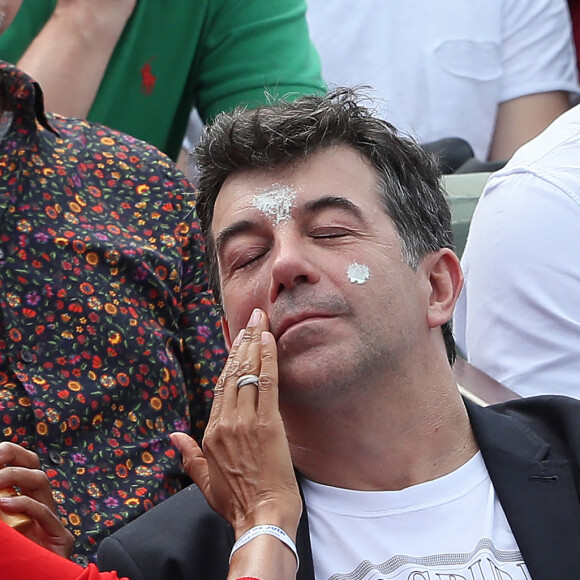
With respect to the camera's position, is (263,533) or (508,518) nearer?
(263,533)

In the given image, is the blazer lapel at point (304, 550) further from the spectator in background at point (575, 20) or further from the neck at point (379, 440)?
the spectator in background at point (575, 20)

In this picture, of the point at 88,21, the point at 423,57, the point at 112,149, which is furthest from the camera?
the point at 423,57

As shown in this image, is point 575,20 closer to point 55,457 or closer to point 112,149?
point 112,149

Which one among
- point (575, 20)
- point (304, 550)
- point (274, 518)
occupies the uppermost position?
point (274, 518)

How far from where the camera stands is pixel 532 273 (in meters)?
2.47

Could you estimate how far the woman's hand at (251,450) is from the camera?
1.73m

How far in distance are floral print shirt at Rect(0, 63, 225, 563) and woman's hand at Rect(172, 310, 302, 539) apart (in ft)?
1.25

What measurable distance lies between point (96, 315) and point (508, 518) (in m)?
0.89

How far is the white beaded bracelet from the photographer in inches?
65.6

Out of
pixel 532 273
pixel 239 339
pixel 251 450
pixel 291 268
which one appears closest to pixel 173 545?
pixel 251 450

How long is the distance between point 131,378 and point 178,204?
0.48 metres

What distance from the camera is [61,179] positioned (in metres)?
2.43

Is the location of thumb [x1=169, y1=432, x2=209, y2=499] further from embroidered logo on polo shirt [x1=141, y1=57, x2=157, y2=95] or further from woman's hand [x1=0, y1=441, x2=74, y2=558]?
embroidered logo on polo shirt [x1=141, y1=57, x2=157, y2=95]

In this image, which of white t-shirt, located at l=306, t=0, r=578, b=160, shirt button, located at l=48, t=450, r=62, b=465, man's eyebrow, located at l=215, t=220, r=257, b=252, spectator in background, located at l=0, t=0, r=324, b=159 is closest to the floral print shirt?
shirt button, located at l=48, t=450, r=62, b=465
